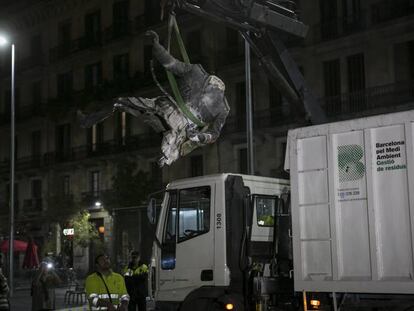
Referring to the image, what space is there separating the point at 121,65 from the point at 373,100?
18987 mm

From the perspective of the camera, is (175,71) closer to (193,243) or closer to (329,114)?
(193,243)

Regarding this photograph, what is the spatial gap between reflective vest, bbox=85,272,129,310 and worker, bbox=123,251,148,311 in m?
6.44

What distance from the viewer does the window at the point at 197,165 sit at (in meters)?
37.7

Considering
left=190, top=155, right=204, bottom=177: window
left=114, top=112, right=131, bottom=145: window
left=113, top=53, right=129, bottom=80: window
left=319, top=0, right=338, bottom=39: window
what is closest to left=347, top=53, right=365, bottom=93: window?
left=319, top=0, right=338, bottom=39: window

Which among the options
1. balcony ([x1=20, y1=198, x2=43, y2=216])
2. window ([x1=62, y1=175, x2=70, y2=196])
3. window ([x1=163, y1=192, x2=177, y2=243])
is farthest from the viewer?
balcony ([x1=20, y1=198, x2=43, y2=216])

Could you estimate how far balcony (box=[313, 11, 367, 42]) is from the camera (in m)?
30.8

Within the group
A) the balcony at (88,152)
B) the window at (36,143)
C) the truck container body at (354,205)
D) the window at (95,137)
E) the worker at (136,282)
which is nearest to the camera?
the truck container body at (354,205)

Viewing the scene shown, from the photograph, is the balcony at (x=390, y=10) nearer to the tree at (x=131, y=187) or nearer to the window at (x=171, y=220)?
the tree at (x=131, y=187)

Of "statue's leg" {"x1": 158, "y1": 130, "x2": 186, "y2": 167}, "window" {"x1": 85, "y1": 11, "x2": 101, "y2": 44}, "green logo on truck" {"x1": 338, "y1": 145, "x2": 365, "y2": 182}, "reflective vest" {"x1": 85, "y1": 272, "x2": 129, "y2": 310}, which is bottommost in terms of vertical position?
"reflective vest" {"x1": 85, "y1": 272, "x2": 129, "y2": 310}

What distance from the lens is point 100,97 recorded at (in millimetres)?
42750

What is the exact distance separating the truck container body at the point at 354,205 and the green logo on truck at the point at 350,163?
0.01m

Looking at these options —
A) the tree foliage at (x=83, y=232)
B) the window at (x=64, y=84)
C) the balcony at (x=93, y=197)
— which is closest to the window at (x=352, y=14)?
the balcony at (x=93, y=197)

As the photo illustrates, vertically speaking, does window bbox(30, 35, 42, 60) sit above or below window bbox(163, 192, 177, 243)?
above

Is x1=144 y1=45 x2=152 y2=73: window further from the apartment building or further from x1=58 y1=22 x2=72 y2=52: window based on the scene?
x1=58 y1=22 x2=72 y2=52: window
